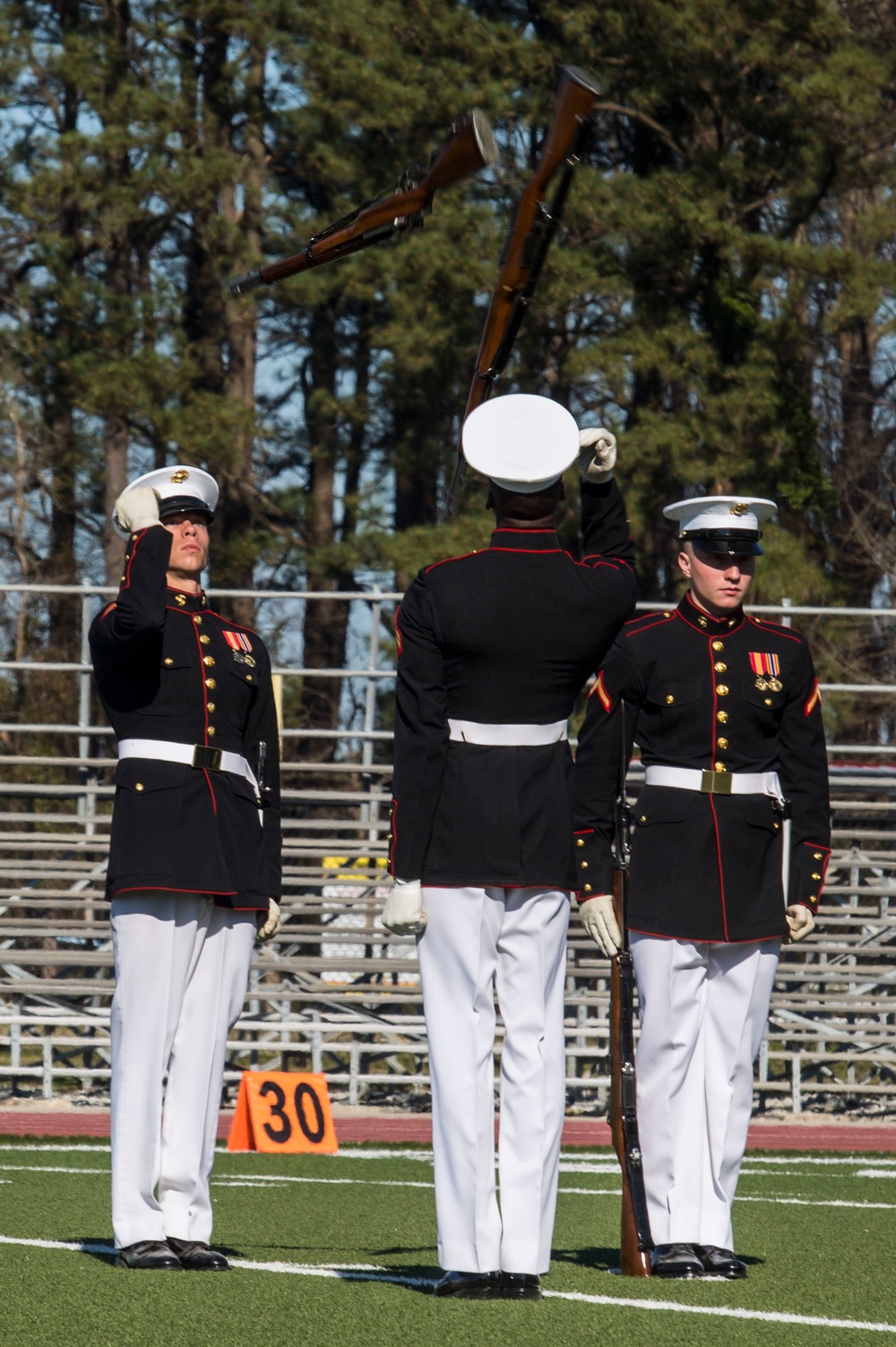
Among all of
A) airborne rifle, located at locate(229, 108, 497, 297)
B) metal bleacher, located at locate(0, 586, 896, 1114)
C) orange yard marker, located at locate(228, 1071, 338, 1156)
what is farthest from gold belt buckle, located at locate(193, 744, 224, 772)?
metal bleacher, located at locate(0, 586, 896, 1114)

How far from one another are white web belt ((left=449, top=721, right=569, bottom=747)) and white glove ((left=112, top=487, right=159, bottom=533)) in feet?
3.32

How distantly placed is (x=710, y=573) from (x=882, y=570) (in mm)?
16187

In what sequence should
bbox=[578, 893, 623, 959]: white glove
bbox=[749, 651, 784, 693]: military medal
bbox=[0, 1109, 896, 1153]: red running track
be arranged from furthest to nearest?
bbox=[0, 1109, 896, 1153]: red running track, bbox=[749, 651, 784, 693]: military medal, bbox=[578, 893, 623, 959]: white glove

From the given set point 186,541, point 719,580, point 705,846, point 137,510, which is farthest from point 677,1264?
point 137,510

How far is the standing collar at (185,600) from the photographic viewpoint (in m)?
5.38

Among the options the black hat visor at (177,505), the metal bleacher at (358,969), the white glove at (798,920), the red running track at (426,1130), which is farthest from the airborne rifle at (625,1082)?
the metal bleacher at (358,969)

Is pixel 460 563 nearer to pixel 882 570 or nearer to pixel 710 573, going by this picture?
pixel 710 573

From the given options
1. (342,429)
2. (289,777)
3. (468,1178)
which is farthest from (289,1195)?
(342,429)

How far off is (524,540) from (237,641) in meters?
1.01

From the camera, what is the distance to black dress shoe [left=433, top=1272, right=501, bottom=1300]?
459cm

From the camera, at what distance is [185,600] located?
17.7 ft

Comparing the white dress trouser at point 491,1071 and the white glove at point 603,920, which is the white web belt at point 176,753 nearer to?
the white dress trouser at point 491,1071

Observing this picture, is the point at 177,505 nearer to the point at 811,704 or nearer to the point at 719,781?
the point at 719,781

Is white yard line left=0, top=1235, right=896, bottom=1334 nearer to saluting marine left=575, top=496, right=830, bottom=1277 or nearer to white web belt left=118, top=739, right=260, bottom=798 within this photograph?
saluting marine left=575, top=496, right=830, bottom=1277
